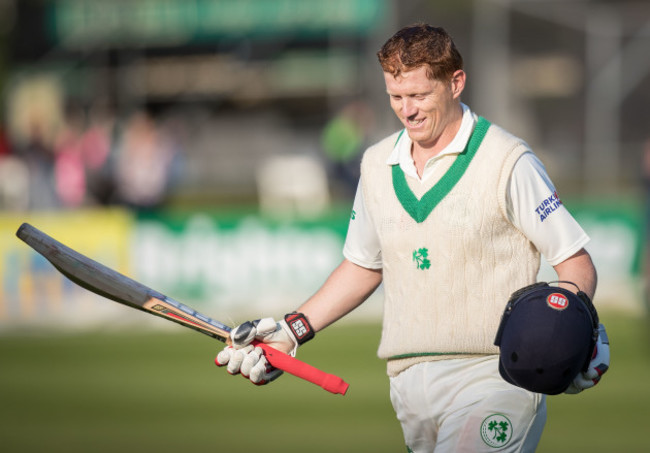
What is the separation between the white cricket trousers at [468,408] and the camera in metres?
4.02

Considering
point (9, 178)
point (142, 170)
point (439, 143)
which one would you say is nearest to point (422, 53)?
point (439, 143)

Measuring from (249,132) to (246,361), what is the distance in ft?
87.3

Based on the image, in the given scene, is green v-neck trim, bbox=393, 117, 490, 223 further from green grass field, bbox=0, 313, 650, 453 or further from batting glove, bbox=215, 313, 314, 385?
green grass field, bbox=0, 313, 650, 453

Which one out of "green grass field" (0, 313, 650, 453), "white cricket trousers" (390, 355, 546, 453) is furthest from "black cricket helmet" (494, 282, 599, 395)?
"green grass field" (0, 313, 650, 453)

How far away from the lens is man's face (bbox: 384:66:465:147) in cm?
400

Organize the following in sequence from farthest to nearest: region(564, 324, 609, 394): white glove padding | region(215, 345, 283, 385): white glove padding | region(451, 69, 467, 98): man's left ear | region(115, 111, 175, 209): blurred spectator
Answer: region(115, 111, 175, 209): blurred spectator, region(215, 345, 283, 385): white glove padding, region(451, 69, 467, 98): man's left ear, region(564, 324, 609, 394): white glove padding

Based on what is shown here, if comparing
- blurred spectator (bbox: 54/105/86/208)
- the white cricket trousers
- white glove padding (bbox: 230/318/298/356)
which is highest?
white glove padding (bbox: 230/318/298/356)

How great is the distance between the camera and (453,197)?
4.08 m

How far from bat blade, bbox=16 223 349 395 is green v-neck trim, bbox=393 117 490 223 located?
2.60 ft

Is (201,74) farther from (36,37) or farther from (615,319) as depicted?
(615,319)

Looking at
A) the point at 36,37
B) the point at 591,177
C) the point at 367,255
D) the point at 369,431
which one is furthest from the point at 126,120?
the point at 367,255

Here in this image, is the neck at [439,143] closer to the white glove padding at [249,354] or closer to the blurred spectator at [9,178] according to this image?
the white glove padding at [249,354]

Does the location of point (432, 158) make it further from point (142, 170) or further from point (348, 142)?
point (348, 142)

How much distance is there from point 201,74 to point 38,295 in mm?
17302
